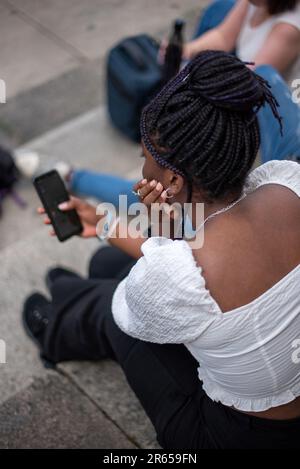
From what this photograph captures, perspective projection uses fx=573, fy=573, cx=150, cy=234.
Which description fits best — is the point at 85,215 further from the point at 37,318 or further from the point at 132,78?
the point at 132,78

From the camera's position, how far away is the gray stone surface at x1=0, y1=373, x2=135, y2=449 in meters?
2.09

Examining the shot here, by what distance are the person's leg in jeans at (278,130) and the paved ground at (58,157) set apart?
1.07m

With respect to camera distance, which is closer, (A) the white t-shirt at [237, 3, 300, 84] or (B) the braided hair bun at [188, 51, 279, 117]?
(B) the braided hair bun at [188, 51, 279, 117]

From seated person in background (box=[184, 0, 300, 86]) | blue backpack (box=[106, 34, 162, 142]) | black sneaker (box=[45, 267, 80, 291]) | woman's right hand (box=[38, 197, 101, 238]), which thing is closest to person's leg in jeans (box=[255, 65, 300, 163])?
seated person in background (box=[184, 0, 300, 86])

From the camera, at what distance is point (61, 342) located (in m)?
2.21

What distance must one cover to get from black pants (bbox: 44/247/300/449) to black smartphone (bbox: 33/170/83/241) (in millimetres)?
245

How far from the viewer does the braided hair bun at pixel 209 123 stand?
133 cm

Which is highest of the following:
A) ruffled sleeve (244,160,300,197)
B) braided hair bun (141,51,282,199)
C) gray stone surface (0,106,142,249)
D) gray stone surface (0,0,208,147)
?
braided hair bun (141,51,282,199)

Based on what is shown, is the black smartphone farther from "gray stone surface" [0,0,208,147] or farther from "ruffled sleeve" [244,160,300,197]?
"gray stone surface" [0,0,208,147]

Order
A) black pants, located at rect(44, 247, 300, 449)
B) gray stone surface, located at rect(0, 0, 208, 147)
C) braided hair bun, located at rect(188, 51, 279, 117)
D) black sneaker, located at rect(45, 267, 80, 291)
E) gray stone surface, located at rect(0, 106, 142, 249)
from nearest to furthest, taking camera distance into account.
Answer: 1. braided hair bun, located at rect(188, 51, 279, 117)
2. black pants, located at rect(44, 247, 300, 449)
3. black sneaker, located at rect(45, 267, 80, 291)
4. gray stone surface, located at rect(0, 106, 142, 249)
5. gray stone surface, located at rect(0, 0, 208, 147)

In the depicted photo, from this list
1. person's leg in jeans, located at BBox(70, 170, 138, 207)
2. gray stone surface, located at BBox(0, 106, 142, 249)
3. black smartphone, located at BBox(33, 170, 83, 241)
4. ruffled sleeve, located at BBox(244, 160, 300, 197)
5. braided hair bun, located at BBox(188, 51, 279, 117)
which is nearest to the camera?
braided hair bun, located at BBox(188, 51, 279, 117)

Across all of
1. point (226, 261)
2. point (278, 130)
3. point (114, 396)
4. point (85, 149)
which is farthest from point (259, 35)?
point (114, 396)
